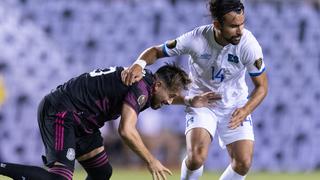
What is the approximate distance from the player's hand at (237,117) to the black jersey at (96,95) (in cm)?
108

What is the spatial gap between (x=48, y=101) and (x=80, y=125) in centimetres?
38

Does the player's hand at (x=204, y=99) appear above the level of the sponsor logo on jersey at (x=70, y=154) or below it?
below

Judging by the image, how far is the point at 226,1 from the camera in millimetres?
8586

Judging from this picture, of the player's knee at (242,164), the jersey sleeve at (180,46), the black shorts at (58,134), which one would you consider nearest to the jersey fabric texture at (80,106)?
the black shorts at (58,134)

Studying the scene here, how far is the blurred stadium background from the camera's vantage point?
1549cm

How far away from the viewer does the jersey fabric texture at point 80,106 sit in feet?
25.8

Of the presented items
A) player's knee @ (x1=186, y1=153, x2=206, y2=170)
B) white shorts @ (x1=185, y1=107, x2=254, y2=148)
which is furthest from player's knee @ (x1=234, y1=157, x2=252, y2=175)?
player's knee @ (x1=186, y1=153, x2=206, y2=170)

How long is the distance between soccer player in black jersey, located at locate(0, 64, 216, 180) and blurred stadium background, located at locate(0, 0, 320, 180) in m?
6.24

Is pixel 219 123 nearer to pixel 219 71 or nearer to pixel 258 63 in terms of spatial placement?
pixel 219 71

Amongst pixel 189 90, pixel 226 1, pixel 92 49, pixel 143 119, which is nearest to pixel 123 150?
pixel 143 119

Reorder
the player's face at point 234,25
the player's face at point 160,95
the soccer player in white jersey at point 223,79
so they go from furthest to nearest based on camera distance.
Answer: the soccer player in white jersey at point 223,79, the player's face at point 234,25, the player's face at point 160,95

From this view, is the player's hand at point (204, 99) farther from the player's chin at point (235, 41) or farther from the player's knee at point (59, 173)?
the player's knee at point (59, 173)

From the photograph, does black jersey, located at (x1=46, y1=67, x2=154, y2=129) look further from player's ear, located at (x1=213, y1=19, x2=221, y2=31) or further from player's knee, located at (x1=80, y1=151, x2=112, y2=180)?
player's ear, located at (x1=213, y1=19, x2=221, y2=31)

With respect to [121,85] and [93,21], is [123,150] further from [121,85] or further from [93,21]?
[121,85]
